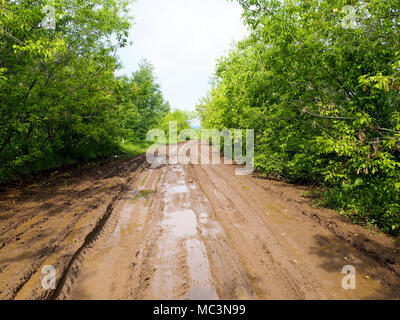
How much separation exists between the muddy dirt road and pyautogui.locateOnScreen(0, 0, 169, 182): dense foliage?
2.69 m

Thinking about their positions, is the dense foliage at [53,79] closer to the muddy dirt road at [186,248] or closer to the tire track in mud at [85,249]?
the muddy dirt road at [186,248]

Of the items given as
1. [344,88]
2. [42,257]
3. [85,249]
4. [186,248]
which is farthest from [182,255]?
[344,88]

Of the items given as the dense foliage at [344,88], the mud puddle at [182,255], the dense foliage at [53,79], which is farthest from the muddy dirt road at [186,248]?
the dense foliage at [53,79]

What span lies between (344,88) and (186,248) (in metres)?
5.36

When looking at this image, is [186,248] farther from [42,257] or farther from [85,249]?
[42,257]

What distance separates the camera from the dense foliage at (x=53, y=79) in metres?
7.29

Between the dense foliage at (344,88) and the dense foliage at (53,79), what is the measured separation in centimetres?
614

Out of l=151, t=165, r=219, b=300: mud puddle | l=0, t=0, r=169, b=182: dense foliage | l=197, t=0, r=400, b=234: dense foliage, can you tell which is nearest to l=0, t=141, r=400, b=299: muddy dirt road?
l=151, t=165, r=219, b=300: mud puddle

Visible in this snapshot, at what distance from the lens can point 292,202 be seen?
7355mm

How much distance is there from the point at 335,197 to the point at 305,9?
201 inches

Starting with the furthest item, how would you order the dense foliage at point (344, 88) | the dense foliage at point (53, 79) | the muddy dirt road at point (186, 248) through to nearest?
1. the dense foliage at point (53, 79)
2. the dense foliage at point (344, 88)
3. the muddy dirt road at point (186, 248)

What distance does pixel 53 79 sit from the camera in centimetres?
984
